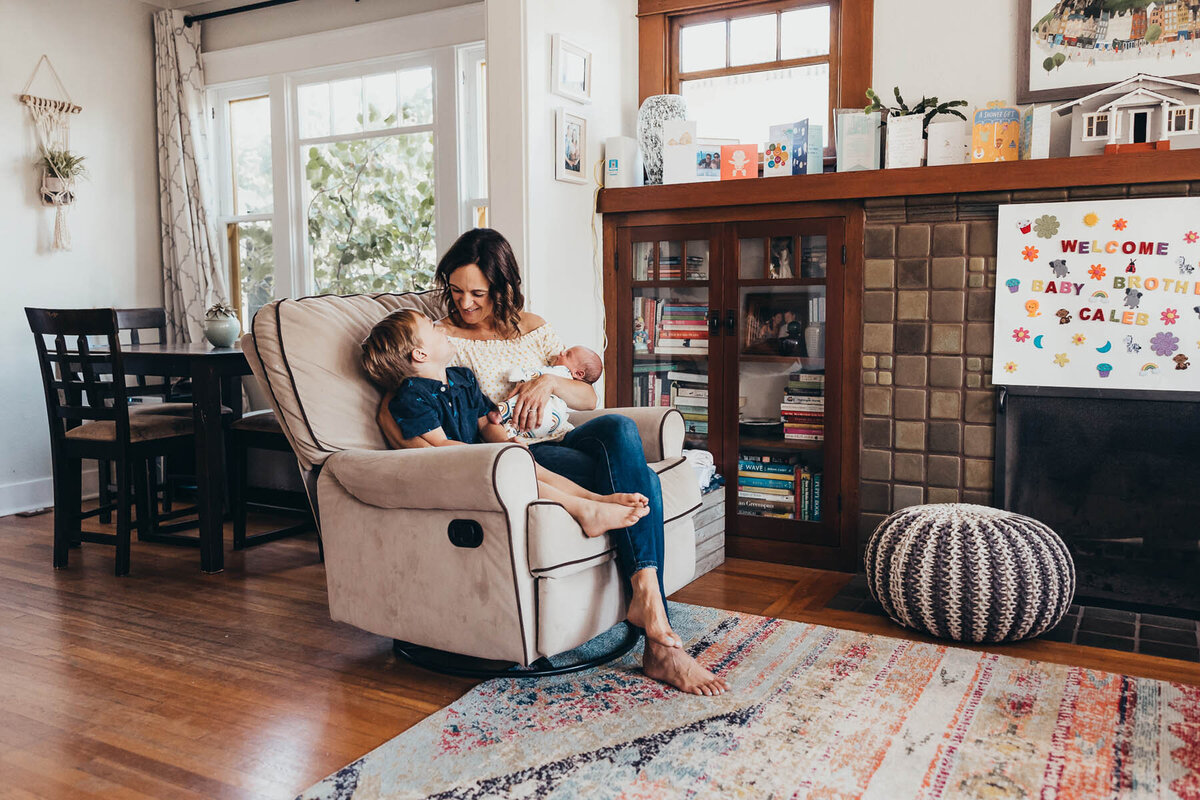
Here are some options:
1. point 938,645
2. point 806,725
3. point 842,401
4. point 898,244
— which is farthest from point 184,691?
point 898,244

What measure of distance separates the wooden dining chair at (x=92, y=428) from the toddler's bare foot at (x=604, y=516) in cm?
189

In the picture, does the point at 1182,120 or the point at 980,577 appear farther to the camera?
the point at 1182,120

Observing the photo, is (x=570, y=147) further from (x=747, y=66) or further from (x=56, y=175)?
(x=56, y=175)

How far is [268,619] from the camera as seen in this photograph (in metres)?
2.69

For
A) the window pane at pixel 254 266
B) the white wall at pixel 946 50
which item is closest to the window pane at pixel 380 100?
the window pane at pixel 254 266

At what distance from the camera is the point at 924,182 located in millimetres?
2938

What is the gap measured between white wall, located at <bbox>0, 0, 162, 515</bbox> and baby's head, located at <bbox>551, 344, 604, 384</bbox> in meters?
2.95

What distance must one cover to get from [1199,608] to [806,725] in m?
1.54

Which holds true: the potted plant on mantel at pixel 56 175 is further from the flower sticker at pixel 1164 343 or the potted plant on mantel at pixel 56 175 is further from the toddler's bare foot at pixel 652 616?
the flower sticker at pixel 1164 343

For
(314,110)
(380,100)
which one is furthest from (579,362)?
(314,110)

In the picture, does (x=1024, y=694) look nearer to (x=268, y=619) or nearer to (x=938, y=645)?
(x=938, y=645)

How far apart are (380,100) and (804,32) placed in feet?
6.51

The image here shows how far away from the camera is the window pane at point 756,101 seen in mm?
3416

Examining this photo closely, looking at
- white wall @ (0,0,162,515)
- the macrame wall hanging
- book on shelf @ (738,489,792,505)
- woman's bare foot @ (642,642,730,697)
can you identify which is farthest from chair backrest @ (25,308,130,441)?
book on shelf @ (738,489,792,505)
